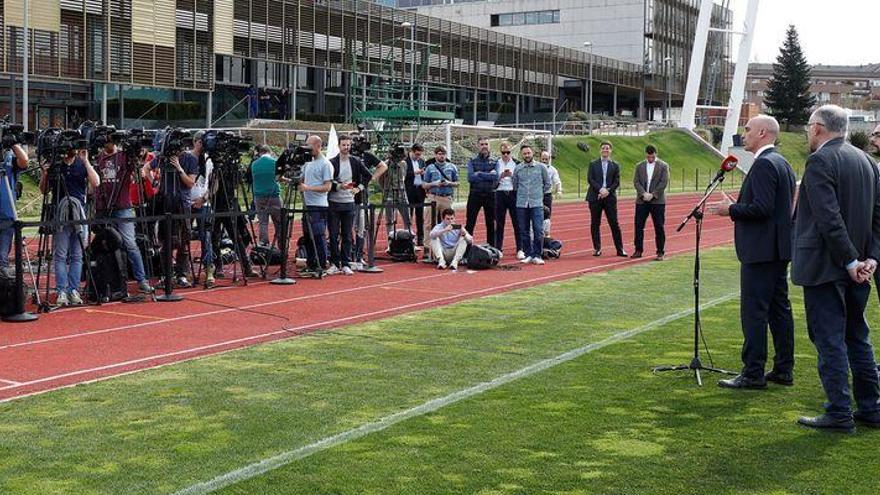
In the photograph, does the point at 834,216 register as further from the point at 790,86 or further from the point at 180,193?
the point at 790,86

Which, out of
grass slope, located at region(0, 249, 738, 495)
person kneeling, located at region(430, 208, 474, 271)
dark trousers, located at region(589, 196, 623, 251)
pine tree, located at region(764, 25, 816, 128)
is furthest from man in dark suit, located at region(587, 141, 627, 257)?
pine tree, located at region(764, 25, 816, 128)

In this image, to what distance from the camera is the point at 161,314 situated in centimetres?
1152

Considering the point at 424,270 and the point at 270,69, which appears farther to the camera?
the point at 270,69

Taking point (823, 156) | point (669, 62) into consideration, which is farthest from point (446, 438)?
point (669, 62)

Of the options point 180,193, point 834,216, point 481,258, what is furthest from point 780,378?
point 481,258

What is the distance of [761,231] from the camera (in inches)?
298

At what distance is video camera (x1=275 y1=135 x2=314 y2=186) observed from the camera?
50.3 feet

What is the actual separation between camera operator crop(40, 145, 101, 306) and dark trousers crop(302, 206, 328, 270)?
3603 mm

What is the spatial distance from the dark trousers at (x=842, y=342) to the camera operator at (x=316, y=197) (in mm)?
9159

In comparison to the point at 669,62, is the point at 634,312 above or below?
below

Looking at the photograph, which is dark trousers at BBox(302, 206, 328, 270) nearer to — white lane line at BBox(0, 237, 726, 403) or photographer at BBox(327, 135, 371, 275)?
photographer at BBox(327, 135, 371, 275)

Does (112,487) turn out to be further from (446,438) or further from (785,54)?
(785,54)

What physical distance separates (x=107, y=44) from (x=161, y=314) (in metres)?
31.5

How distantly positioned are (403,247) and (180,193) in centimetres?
489
